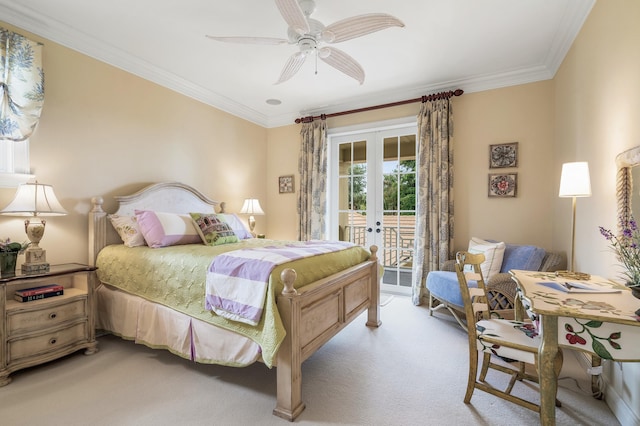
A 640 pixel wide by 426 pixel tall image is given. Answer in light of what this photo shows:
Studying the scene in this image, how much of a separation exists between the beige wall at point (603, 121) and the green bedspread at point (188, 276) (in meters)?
1.84

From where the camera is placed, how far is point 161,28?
2688 mm

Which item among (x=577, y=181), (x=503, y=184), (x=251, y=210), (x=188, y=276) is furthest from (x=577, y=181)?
(x=251, y=210)

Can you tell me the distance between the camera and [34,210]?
7.27 feet

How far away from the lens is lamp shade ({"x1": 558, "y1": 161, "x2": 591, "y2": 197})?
6.69 ft

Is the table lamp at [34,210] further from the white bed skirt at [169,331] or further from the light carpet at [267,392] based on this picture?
the light carpet at [267,392]

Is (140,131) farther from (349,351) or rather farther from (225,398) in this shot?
(349,351)

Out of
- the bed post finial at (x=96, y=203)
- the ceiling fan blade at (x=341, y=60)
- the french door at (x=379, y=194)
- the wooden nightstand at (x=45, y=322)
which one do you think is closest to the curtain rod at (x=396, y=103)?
the french door at (x=379, y=194)

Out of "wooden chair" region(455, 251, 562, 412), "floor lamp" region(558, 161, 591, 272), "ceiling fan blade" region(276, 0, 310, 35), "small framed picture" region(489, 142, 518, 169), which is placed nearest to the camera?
"wooden chair" region(455, 251, 562, 412)

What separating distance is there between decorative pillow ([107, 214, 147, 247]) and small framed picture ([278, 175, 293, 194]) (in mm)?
2501

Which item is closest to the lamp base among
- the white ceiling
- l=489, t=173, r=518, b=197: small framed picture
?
the white ceiling

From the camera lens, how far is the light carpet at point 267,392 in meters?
1.73

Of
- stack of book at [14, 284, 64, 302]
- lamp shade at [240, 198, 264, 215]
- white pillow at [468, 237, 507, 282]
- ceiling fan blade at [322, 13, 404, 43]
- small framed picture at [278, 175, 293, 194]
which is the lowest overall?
stack of book at [14, 284, 64, 302]

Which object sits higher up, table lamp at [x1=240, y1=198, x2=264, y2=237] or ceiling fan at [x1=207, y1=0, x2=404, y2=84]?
ceiling fan at [x1=207, y1=0, x2=404, y2=84]

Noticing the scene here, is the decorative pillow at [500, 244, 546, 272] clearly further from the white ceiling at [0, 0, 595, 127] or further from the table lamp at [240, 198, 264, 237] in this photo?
the table lamp at [240, 198, 264, 237]
